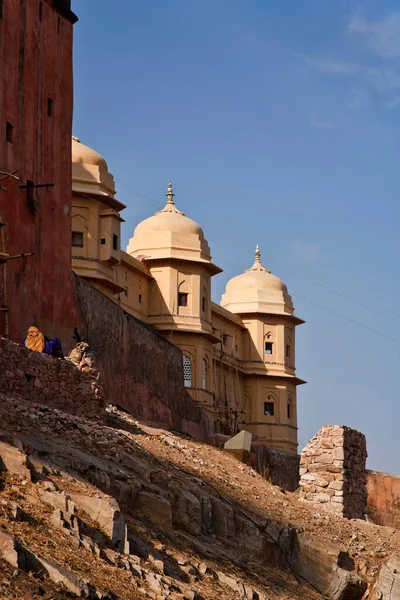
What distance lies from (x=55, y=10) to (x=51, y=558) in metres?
18.0

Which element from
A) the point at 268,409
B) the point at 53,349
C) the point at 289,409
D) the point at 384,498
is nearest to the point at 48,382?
the point at 53,349

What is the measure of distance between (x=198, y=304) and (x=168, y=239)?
2.82 m

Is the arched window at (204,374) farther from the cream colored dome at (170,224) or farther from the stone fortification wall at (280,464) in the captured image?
the stone fortification wall at (280,464)

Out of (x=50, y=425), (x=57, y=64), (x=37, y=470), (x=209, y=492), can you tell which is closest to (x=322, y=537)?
(x=209, y=492)

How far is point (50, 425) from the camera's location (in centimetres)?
1653

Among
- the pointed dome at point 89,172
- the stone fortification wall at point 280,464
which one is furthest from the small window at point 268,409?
the stone fortification wall at point 280,464

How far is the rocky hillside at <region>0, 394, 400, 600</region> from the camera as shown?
11.5 meters

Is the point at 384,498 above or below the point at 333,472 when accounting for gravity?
below

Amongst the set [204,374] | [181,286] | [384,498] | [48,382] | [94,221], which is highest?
[94,221]

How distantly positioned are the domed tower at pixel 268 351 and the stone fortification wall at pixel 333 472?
3925 cm

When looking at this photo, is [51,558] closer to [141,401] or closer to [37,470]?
[37,470]

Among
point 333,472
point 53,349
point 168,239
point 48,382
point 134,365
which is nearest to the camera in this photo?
point 48,382

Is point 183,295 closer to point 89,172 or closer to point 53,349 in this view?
point 89,172

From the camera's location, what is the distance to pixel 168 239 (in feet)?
178
